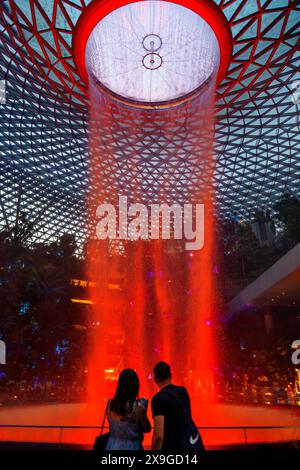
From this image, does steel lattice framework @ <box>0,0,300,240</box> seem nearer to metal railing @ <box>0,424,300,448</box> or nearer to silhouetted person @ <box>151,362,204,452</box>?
metal railing @ <box>0,424,300,448</box>

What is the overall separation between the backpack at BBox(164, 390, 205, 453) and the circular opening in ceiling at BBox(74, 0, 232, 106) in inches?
673

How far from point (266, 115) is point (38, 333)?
2715 centimetres

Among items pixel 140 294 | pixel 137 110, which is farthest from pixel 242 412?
pixel 137 110

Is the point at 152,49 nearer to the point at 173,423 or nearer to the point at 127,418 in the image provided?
the point at 127,418

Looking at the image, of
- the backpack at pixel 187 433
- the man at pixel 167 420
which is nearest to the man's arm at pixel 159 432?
the man at pixel 167 420

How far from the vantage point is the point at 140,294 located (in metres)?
31.6

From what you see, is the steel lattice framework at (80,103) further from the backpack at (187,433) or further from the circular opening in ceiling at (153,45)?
the backpack at (187,433)

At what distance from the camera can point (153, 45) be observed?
63.1ft

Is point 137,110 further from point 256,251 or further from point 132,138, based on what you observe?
point 256,251

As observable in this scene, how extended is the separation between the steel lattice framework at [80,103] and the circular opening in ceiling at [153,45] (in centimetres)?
116

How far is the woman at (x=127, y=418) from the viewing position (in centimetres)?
378

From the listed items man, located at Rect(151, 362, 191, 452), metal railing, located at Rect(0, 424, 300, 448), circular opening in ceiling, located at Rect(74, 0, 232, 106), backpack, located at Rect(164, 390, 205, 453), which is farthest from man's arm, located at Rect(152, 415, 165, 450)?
circular opening in ceiling, located at Rect(74, 0, 232, 106)

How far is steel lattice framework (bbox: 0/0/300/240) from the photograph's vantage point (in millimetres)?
20125
